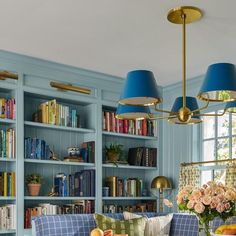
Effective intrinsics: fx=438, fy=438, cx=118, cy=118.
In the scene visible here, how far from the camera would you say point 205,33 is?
12.9 feet

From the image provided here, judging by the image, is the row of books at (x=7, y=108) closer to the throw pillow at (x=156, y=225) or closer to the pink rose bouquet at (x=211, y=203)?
the throw pillow at (x=156, y=225)

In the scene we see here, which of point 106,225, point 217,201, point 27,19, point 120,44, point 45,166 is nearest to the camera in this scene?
point 217,201

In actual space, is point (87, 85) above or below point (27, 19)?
below

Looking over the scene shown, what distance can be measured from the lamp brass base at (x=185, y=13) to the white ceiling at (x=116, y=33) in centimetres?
5

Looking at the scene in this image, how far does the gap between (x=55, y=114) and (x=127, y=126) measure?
3.61 ft

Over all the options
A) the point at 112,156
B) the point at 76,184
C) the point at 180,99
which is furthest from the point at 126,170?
the point at 180,99

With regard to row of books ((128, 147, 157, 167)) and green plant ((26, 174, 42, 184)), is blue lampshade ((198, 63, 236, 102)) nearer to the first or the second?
green plant ((26, 174, 42, 184))

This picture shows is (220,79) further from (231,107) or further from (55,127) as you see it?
(55,127)

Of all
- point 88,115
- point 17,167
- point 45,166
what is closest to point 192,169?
point 88,115

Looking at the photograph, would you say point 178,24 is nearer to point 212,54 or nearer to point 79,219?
point 212,54

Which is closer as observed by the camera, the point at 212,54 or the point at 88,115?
the point at 212,54

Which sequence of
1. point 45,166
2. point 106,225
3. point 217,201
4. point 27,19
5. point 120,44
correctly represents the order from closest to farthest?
point 217,201 < point 27,19 < point 106,225 < point 120,44 < point 45,166

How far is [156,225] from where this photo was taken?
429cm

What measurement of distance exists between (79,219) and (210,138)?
88.4 inches
